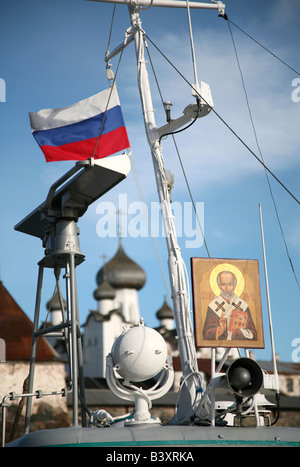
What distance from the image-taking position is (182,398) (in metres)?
11.3

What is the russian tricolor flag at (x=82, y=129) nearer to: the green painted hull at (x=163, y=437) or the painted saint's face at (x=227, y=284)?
the painted saint's face at (x=227, y=284)

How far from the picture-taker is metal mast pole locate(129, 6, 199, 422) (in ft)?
37.1

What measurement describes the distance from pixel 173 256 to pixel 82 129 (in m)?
4.37

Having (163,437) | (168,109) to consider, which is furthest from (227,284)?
(168,109)

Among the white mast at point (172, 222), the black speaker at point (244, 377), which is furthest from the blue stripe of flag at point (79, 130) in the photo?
the black speaker at point (244, 377)

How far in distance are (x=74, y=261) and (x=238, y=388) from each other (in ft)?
15.3

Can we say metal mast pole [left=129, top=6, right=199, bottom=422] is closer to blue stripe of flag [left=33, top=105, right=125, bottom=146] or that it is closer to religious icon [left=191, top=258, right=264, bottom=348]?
blue stripe of flag [left=33, top=105, right=125, bottom=146]

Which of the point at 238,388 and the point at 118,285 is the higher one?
the point at 118,285

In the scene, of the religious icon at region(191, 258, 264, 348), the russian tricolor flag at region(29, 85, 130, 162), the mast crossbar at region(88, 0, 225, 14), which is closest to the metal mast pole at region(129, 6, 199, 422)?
the mast crossbar at region(88, 0, 225, 14)

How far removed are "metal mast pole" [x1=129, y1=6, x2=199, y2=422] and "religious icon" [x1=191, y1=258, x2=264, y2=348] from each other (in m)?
1.49

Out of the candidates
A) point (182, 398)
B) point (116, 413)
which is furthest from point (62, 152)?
point (116, 413)

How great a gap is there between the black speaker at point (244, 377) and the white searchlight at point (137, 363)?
163 centimetres

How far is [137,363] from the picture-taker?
10562 mm

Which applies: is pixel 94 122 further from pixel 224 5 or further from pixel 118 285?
pixel 118 285
